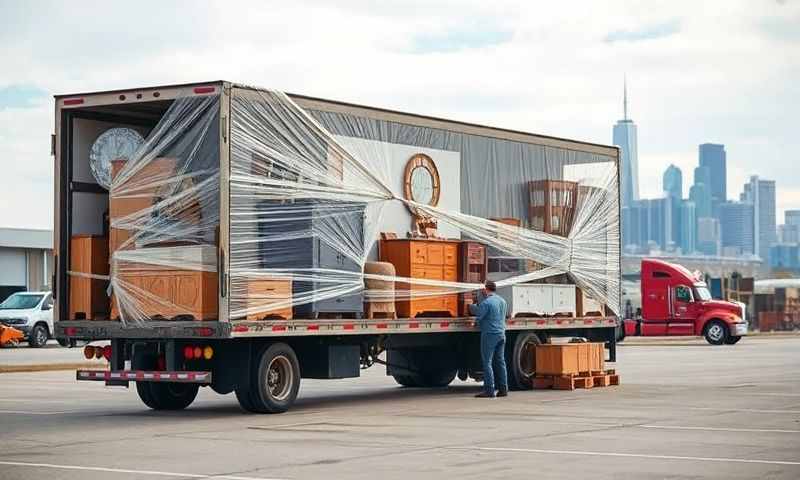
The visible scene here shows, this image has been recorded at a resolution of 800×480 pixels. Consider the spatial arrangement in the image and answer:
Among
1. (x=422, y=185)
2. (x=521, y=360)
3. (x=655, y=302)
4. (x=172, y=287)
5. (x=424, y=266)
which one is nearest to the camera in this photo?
(x=172, y=287)

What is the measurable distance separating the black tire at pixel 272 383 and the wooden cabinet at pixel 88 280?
2.23m

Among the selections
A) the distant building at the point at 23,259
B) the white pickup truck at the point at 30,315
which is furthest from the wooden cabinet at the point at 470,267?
the distant building at the point at 23,259

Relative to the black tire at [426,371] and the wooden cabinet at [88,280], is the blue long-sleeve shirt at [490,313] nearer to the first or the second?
the black tire at [426,371]

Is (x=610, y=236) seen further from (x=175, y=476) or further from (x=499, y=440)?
(x=175, y=476)

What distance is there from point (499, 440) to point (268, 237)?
4685 mm

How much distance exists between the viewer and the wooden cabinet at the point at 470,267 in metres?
21.3

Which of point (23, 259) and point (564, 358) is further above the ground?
point (23, 259)

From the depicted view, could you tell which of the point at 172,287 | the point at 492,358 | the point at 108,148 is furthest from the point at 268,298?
the point at 492,358

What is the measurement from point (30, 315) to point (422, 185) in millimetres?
26098

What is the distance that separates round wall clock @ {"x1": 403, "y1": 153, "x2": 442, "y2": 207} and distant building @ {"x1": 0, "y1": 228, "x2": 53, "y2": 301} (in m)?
42.8

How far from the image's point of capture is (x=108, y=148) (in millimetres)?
18781

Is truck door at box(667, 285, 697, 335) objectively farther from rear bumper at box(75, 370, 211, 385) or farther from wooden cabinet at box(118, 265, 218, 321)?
wooden cabinet at box(118, 265, 218, 321)

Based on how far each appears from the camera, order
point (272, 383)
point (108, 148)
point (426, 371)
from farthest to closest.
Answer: point (426, 371) < point (108, 148) < point (272, 383)

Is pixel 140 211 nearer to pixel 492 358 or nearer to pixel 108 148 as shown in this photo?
pixel 108 148
